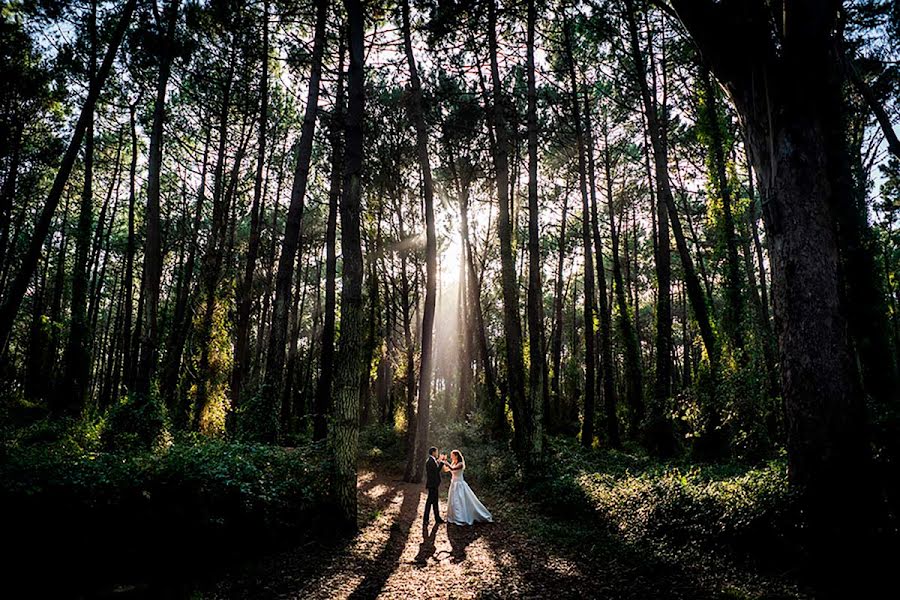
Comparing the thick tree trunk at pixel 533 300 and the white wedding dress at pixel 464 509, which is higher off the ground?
the thick tree trunk at pixel 533 300

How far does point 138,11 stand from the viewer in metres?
13.3

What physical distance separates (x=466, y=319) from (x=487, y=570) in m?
20.3

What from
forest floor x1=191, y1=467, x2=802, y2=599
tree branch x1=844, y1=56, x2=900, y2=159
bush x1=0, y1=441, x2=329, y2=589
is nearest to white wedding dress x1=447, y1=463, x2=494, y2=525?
forest floor x1=191, y1=467, x2=802, y2=599

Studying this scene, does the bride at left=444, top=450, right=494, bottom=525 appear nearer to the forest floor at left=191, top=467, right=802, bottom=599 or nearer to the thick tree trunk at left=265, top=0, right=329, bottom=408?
the forest floor at left=191, top=467, right=802, bottom=599

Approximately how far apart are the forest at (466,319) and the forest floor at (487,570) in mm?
71

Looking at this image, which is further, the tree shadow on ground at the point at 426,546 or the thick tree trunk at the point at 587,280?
the thick tree trunk at the point at 587,280

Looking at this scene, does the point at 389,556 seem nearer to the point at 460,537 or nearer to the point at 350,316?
the point at 460,537

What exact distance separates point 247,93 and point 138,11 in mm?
3778

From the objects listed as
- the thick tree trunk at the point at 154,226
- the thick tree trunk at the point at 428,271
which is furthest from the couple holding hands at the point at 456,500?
the thick tree trunk at the point at 154,226

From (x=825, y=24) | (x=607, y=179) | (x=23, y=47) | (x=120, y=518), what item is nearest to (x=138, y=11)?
(x=23, y=47)

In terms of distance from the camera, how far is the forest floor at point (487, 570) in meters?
5.27

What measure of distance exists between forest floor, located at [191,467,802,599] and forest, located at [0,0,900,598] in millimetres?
71

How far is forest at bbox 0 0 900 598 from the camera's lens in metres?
5.42

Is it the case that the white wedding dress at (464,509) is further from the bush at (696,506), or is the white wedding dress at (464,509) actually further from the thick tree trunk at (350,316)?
the thick tree trunk at (350,316)
